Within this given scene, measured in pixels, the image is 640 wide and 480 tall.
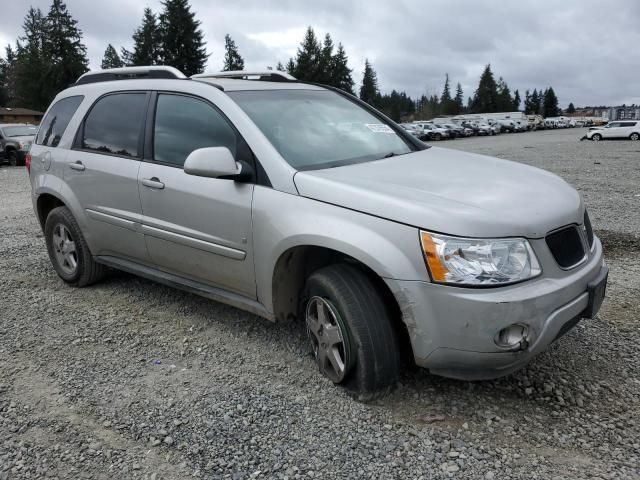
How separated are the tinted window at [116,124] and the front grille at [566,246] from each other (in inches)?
114

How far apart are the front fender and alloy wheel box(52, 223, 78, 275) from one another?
238 cm

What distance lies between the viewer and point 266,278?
3391mm

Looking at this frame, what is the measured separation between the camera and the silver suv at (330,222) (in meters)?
2.71

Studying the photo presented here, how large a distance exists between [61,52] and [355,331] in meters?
76.8

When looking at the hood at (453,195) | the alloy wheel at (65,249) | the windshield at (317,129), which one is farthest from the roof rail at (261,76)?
the alloy wheel at (65,249)

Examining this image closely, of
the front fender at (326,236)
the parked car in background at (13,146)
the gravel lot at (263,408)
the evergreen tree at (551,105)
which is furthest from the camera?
the evergreen tree at (551,105)

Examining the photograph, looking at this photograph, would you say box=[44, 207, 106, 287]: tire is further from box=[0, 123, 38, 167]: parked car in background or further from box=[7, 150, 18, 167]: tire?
box=[7, 150, 18, 167]: tire

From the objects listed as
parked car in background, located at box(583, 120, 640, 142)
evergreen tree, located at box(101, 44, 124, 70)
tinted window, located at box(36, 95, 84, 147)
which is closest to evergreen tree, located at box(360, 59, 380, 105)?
evergreen tree, located at box(101, 44, 124, 70)

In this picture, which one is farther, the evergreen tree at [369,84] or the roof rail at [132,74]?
the evergreen tree at [369,84]

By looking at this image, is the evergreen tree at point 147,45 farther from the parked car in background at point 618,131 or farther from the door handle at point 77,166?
the door handle at point 77,166

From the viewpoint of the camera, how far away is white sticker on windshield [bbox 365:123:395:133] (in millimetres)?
4145

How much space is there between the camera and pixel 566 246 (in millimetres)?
2988

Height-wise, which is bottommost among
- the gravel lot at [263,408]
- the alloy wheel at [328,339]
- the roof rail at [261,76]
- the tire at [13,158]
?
the gravel lot at [263,408]

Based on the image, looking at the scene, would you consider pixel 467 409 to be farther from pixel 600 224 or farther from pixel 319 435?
pixel 600 224
